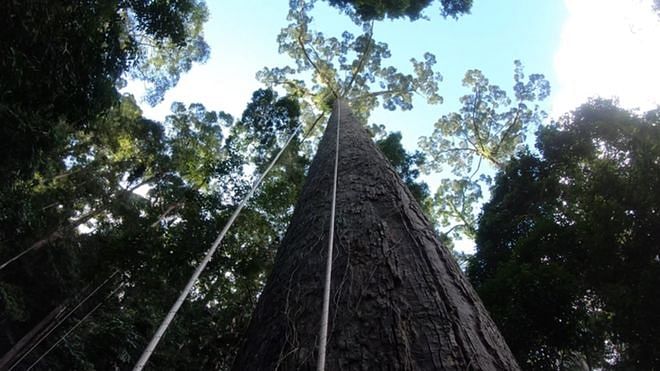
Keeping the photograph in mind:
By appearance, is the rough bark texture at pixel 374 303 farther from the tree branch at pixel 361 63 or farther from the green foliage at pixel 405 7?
the tree branch at pixel 361 63

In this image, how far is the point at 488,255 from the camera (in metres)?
8.12

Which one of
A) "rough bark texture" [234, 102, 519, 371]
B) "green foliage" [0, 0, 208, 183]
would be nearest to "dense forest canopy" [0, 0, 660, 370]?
"green foliage" [0, 0, 208, 183]

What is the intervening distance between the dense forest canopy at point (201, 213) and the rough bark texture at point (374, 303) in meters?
4.10

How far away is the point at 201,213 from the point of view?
290 inches

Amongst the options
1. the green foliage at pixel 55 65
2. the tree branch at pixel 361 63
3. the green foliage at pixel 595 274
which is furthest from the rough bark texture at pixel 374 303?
the tree branch at pixel 361 63

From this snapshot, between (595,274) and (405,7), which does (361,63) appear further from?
(595,274)

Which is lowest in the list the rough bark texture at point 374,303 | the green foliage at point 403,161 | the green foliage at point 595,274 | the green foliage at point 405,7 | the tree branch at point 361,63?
the rough bark texture at point 374,303

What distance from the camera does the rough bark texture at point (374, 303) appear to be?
1.08 m

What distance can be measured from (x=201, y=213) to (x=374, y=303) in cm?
657

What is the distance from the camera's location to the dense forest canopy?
5090 mm

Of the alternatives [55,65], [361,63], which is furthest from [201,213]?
[361,63]

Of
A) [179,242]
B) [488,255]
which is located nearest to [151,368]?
[179,242]

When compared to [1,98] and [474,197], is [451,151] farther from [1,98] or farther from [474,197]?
[1,98]

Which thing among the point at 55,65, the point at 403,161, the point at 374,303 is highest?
the point at 403,161
